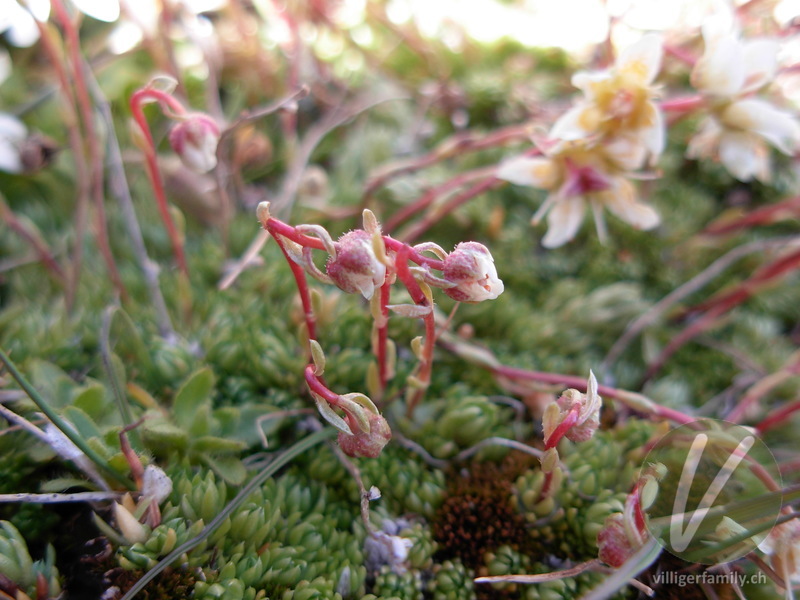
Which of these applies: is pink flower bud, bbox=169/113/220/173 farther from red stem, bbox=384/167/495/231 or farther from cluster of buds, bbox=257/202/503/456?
red stem, bbox=384/167/495/231

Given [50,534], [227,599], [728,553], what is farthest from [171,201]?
[728,553]

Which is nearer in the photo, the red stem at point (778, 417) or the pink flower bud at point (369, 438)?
the pink flower bud at point (369, 438)

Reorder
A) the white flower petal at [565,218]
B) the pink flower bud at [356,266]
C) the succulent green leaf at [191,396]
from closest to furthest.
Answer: the pink flower bud at [356,266]
the succulent green leaf at [191,396]
the white flower petal at [565,218]

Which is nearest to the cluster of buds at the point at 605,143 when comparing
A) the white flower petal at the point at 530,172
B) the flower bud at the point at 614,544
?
the white flower petal at the point at 530,172

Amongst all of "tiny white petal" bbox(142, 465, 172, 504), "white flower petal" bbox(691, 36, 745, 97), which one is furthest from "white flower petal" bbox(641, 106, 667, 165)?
"tiny white petal" bbox(142, 465, 172, 504)

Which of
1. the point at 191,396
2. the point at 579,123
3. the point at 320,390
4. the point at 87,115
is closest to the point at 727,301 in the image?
the point at 579,123

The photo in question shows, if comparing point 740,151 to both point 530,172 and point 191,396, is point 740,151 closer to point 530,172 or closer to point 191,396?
point 530,172

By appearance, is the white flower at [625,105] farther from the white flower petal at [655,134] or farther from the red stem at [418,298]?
the red stem at [418,298]
